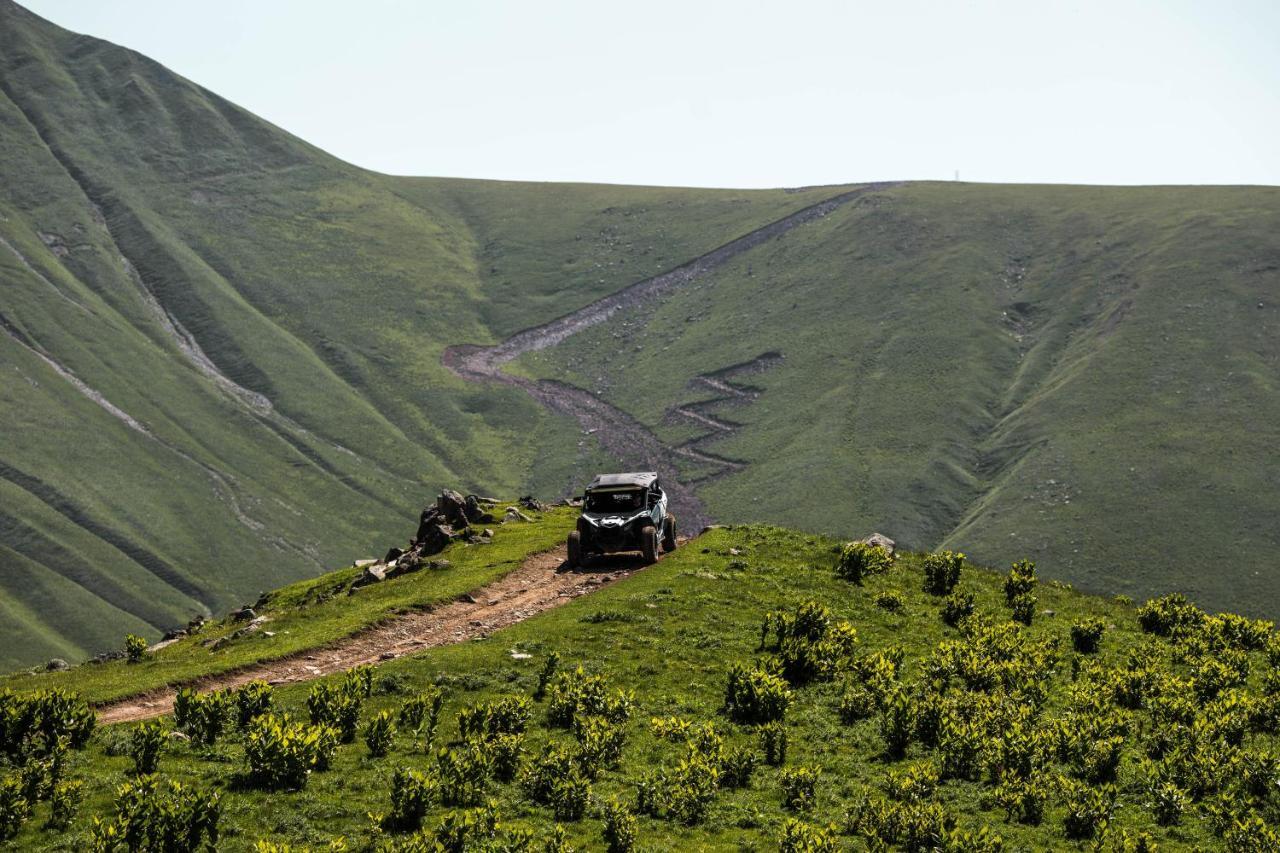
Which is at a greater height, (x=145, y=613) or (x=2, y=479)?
(x=2, y=479)

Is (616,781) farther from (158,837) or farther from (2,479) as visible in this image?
(2,479)

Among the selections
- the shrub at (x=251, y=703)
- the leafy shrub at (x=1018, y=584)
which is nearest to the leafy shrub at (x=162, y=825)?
the shrub at (x=251, y=703)

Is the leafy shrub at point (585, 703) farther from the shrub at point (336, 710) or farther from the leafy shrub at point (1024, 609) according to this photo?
the leafy shrub at point (1024, 609)

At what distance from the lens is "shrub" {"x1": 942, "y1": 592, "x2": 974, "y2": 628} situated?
40125 millimetres

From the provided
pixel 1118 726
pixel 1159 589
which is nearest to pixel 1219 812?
pixel 1118 726

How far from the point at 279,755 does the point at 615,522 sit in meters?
24.1

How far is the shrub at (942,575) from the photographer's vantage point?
1731 inches

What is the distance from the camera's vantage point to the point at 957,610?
1582 inches

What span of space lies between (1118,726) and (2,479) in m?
209

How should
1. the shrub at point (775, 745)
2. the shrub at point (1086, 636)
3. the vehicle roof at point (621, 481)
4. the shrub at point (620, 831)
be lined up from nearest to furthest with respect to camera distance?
the shrub at point (620, 831) < the shrub at point (775, 745) < the shrub at point (1086, 636) < the vehicle roof at point (621, 481)

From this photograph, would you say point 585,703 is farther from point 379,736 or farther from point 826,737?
point 826,737

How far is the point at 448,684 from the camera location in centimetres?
3103

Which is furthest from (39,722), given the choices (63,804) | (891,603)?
(891,603)

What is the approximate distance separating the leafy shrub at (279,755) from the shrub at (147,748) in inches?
81.6
